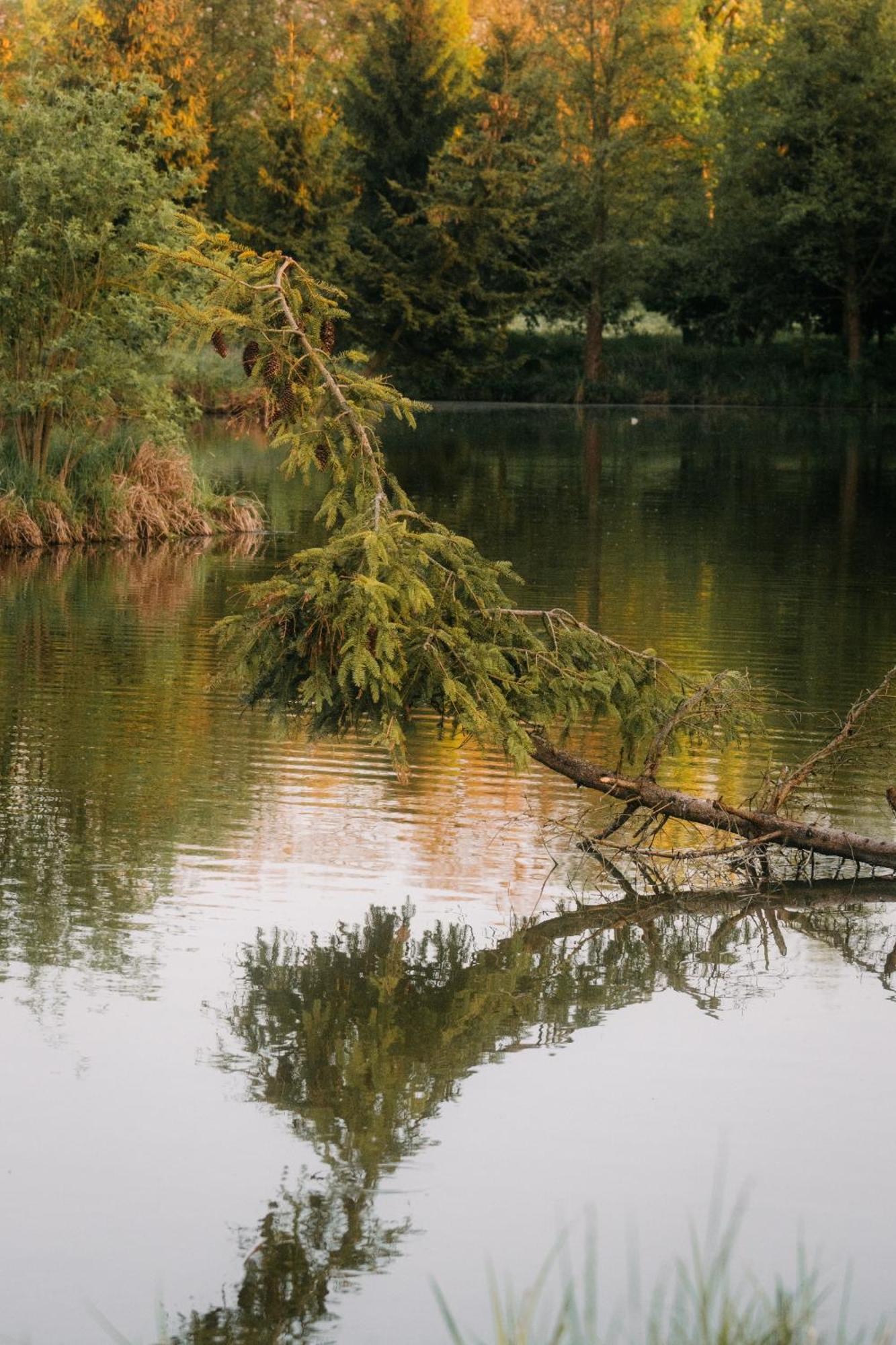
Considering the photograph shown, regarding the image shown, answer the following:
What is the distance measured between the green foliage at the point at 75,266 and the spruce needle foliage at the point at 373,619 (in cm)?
1200

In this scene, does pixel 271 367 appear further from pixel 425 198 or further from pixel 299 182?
pixel 299 182

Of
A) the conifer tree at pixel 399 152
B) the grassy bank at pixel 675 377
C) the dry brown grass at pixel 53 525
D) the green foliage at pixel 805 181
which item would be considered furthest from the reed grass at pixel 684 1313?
the conifer tree at pixel 399 152

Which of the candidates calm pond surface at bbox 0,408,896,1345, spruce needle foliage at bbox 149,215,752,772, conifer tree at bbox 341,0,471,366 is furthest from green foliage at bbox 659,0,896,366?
spruce needle foliage at bbox 149,215,752,772

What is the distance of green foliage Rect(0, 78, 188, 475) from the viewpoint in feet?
70.8

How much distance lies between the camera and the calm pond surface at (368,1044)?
5.08 meters

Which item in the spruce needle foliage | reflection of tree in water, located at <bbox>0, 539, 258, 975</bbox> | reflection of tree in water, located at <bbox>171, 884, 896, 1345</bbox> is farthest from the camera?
the spruce needle foliage

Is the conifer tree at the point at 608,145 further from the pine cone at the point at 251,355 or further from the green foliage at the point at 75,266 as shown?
the pine cone at the point at 251,355

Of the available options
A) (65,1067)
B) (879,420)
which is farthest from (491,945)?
(879,420)

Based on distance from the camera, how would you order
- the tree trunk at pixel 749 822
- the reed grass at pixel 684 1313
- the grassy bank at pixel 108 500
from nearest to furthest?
the reed grass at pixel 684 1313, the tree trunk at pixel 749 822, the grassy bank at pixel 108 500

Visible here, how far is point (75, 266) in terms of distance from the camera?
22.1 m

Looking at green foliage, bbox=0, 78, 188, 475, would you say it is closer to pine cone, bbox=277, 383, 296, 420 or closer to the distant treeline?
pine cone, bbox=277, 383, 296, 420

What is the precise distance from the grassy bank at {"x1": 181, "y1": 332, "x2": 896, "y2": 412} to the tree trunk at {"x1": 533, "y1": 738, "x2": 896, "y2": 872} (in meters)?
57.0

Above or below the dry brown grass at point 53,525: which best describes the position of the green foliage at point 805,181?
above

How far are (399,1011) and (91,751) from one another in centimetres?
490
